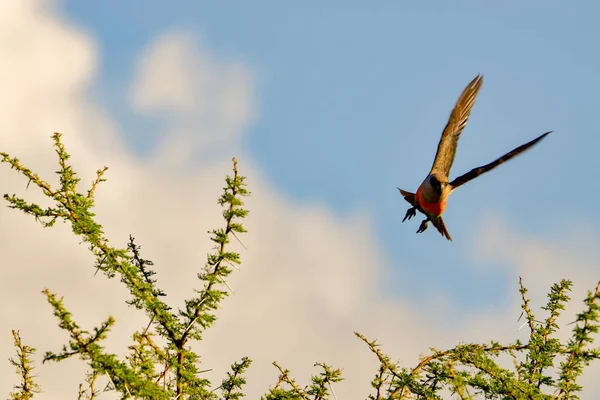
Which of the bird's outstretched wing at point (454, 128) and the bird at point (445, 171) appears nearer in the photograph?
the bird at point (445, 171)

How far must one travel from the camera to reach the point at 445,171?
911 centimetres

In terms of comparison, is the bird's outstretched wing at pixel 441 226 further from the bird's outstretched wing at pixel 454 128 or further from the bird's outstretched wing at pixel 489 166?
the bird's outstretched wing at pixel 454 128

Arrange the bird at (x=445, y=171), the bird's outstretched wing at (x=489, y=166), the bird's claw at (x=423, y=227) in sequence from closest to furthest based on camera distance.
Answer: the bird's outstretched wing at (x=489, y=166)
the bird at (x=445, y=171)
the bird's claw at (x=423, y=227)

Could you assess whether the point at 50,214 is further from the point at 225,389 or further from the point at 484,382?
the point at 484,382

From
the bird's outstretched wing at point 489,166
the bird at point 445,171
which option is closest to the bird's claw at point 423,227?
the bird at point 445,171

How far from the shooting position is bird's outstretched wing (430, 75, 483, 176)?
9.12m

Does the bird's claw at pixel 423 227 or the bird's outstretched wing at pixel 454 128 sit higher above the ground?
the bird's outstretched wing at pixel 454 128

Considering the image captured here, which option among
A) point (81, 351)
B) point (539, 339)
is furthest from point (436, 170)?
point (81, 351)

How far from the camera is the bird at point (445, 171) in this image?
7.72 m

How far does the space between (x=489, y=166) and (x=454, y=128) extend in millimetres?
1831

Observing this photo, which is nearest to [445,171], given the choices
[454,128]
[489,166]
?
[454,128]

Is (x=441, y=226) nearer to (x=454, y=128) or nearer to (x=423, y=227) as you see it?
(x=423, y=227)

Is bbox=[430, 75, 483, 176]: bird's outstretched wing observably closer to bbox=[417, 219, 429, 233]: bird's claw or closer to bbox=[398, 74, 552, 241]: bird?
bbox=[398, 74, 552, 241]: bird

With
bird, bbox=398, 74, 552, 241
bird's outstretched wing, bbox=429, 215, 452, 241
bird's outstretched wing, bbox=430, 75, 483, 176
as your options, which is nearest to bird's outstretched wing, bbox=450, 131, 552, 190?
bird, bbox=398, 74, 552, 241
